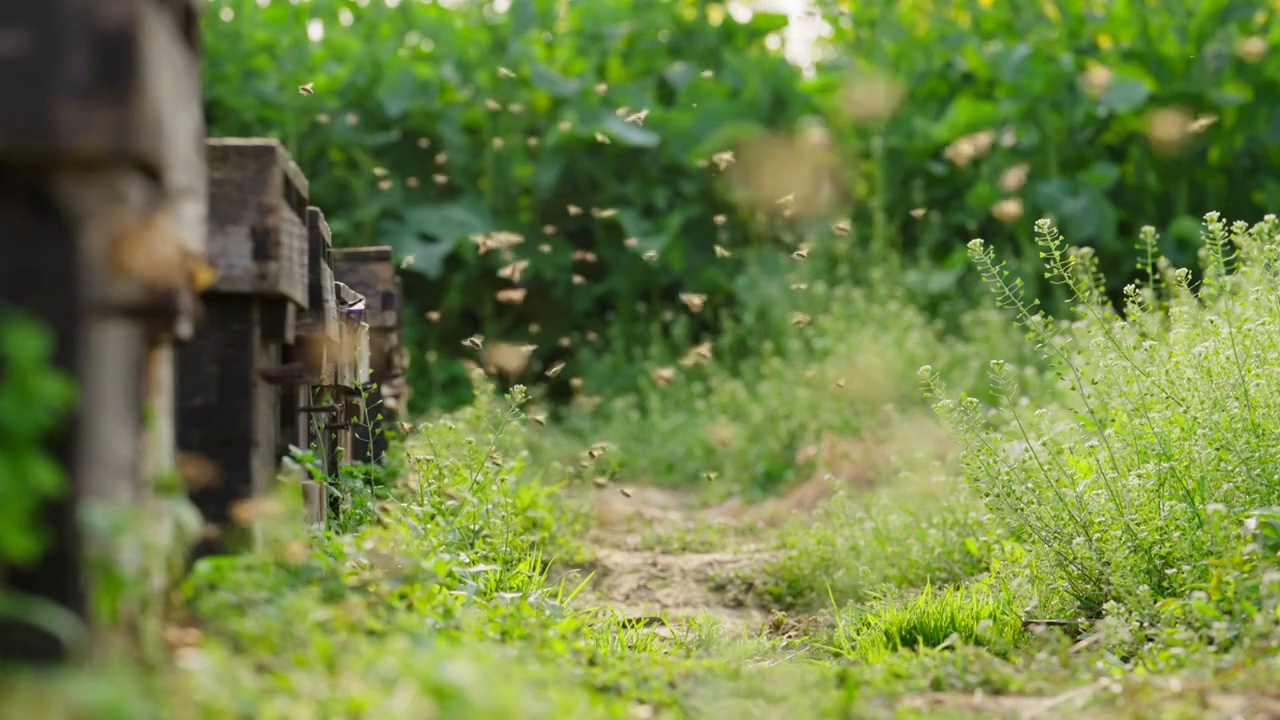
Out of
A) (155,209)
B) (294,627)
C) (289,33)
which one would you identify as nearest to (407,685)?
(294,627)

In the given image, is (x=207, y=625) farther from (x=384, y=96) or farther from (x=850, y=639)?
(x=384, y=96)

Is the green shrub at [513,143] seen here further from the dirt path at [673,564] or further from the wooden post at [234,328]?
the wooden post at [234,328]

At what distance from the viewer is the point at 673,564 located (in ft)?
19.4

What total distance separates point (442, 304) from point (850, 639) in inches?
242

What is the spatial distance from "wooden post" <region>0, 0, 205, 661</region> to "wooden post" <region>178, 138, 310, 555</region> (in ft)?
2.51

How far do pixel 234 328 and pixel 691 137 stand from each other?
7519mm

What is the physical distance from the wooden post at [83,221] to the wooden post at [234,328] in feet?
2.51

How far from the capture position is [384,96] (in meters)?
10.1

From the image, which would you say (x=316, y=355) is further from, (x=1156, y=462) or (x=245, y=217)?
(x=1156, y=462)

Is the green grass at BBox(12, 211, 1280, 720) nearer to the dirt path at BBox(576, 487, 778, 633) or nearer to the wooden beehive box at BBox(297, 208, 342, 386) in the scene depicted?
the dirt path at BBox(576, 487, 778, 633)

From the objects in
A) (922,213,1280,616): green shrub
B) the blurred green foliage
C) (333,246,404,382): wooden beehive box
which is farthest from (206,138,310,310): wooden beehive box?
the blurred green foliage

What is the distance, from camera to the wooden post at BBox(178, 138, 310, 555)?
3047 mm

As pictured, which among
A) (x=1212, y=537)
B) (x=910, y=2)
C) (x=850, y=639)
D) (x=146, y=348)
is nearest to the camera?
(x=146, y=348)

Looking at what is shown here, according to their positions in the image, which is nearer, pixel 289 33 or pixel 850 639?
pixel 850 639
